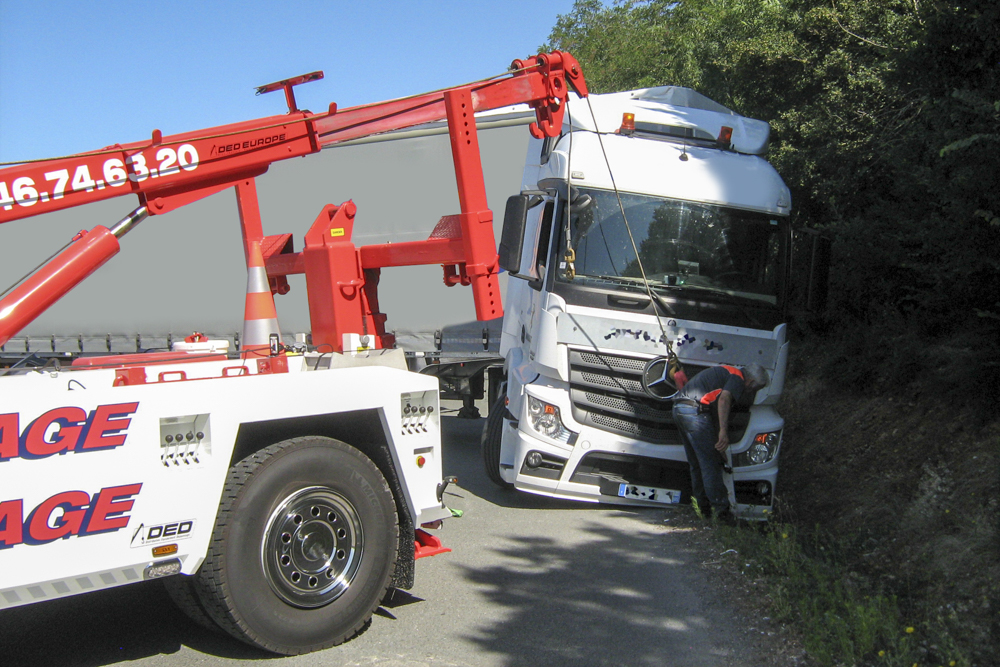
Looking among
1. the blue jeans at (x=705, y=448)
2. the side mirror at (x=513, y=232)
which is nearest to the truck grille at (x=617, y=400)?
the blue jeans at (x=705, y=448)

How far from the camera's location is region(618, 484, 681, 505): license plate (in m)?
7.55

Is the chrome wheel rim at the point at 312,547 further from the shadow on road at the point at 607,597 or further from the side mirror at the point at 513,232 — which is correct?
the side mirror at the point at 513,232

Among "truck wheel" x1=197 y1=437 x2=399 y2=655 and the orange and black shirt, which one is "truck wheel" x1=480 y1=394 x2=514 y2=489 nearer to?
the orange and black shirt

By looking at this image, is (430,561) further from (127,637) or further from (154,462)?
(154,462)

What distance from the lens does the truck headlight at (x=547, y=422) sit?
7.44 meters

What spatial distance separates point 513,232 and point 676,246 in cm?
155

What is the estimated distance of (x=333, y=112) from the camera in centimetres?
562

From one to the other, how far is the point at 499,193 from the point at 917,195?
191 inches

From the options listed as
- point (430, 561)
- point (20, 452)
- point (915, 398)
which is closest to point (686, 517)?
point (430, 561)

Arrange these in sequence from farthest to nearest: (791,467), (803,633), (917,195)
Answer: (791,467) → (917,195) → (803,633)

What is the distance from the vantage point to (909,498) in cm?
803

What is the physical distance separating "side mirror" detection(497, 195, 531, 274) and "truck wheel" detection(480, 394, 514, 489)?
170 cm

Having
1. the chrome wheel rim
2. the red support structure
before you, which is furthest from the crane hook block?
the chrome wheel rim

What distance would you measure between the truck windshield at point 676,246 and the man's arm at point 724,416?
101 cm
